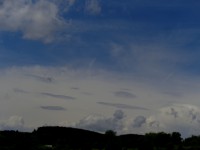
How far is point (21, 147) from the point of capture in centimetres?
19975

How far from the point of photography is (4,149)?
7785 inches

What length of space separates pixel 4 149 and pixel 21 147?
→ 25.0ft
